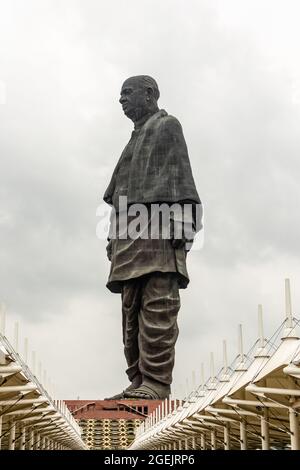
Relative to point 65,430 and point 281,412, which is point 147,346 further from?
point 281,412

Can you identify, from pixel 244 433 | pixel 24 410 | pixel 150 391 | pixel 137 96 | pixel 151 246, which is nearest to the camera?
pixel 244 433

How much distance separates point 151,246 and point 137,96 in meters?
9.38

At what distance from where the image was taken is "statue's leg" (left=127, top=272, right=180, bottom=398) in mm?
47469

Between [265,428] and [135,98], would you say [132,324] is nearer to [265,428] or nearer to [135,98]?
[135,98]

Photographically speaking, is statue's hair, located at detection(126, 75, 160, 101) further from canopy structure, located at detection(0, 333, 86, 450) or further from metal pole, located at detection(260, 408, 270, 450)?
metal pole, located at detection(260, 408, 270, 450)

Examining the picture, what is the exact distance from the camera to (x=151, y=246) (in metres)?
48.2

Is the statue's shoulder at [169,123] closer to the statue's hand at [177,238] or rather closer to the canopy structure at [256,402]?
the statue's hand at [177,238]

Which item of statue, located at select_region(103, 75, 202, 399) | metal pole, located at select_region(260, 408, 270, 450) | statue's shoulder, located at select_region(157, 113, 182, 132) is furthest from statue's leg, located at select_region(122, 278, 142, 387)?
metal pole, located at select_region(260, 408, 270, 450)

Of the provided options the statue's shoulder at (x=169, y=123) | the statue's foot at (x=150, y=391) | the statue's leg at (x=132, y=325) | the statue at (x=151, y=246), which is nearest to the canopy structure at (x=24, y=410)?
the statue's foot at (x=150, y=391)

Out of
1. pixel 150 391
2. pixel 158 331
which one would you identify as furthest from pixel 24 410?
pixel 158 331
